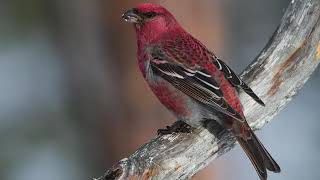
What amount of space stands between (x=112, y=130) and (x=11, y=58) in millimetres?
5705

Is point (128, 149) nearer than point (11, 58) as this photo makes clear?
Yes

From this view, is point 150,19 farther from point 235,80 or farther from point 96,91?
point 96,91

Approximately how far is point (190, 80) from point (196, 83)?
7 centimetres

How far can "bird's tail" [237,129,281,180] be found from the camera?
18.7 feet

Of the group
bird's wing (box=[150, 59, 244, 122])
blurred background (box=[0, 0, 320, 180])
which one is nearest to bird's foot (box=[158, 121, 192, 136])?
bird's wing (box=[150, 59, 244, 122])

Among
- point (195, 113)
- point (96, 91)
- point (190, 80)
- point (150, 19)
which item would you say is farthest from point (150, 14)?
point (96, 91)

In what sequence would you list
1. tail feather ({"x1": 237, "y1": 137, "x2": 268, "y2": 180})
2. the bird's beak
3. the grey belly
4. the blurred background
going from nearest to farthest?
tail feather ({"x1": 237, "y1": 137, "x2": 268, "y2": 180})
the grey belly
the bird's beak
the blurred background

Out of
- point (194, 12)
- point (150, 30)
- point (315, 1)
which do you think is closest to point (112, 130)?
point (194, 12)

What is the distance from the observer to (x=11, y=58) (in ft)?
44.0

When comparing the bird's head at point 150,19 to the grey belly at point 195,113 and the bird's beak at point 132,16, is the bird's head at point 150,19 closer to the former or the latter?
the bird's beak at point 132,16

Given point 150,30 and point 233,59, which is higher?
point 150,30

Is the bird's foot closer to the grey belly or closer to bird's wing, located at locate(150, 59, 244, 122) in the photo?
the grey belly

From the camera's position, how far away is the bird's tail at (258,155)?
571 cm

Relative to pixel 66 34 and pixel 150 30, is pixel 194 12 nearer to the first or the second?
pixel 150 30
